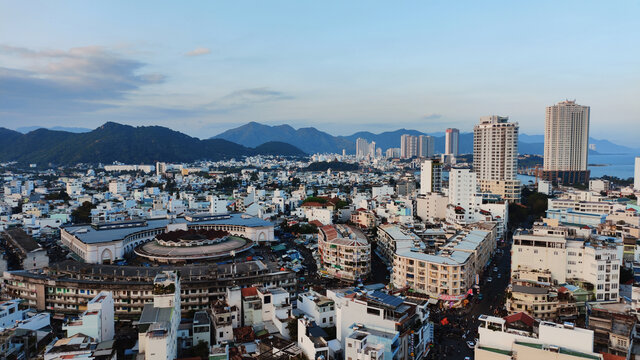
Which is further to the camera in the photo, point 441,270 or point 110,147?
point 110,147

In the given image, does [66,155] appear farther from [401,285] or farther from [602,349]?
→ [602,349]

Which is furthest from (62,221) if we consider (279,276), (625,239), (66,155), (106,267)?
(66,155)

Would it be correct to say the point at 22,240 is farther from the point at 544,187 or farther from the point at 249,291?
the point at 544,187

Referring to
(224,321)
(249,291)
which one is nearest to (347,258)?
(249,291)

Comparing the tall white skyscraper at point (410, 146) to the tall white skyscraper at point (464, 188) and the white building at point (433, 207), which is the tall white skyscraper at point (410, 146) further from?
the tall white skyscraper at point (464, 188)

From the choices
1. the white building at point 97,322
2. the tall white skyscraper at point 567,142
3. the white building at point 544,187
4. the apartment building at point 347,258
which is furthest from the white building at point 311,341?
the tall white skyscraper at point 567,142

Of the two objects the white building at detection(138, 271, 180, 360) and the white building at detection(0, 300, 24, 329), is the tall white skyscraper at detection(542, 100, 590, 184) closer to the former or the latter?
the white building at detection(138, 271, 180, 360)
